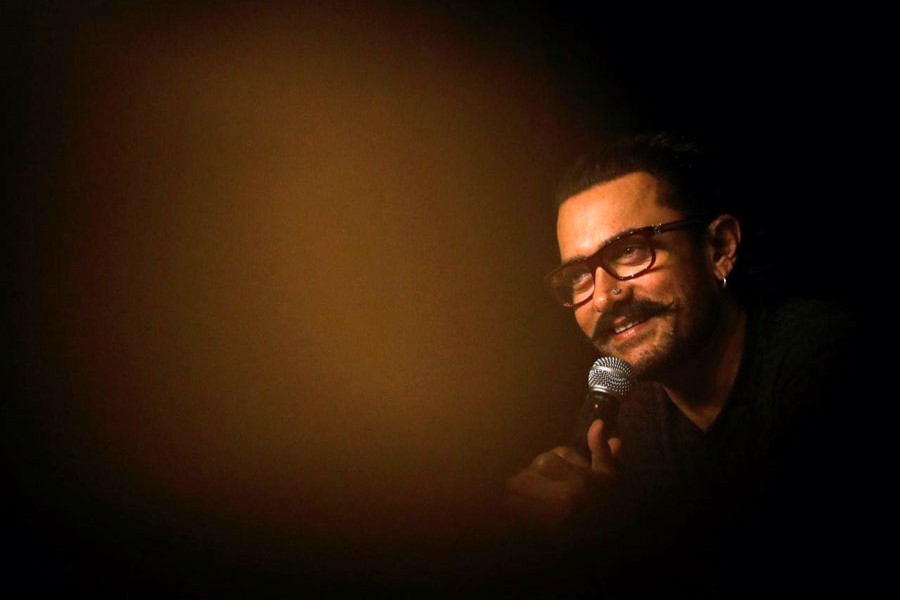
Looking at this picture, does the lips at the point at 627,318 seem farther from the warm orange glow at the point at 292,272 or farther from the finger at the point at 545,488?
the warm orange glow at the point at 292,272

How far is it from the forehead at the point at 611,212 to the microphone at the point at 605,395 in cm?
41

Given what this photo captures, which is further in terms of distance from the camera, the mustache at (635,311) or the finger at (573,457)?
the mustache at (635,311)

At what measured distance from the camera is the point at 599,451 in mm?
1323

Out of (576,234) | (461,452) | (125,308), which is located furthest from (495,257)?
(125,308)

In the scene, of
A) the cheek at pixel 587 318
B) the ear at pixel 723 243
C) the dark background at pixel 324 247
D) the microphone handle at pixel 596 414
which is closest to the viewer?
the microphone handle at pixel 596 414

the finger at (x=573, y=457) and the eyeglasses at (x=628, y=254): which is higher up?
the eyeglasses at (x=628, y=254)

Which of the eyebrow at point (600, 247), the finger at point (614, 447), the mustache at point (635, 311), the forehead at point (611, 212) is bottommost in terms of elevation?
the finger at point (614, 447)

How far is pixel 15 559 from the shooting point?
1299mm

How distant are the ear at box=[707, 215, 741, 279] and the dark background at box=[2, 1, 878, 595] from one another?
305mm

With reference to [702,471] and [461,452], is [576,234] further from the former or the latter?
[461,452]

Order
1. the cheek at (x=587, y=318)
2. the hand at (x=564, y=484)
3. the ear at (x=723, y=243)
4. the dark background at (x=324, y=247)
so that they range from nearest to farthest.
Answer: the hand at (x=564, y=484) < the dark background at (x=324, y=247) < the ear at (x=723, y=243) < the cheek at (x=587, y=318)

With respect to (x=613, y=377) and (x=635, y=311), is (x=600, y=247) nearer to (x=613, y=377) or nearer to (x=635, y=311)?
(x=635, y=311)

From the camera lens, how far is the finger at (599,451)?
4.33 feet

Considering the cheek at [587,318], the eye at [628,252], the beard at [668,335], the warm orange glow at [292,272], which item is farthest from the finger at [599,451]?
the warm orange glow at [292,272]
